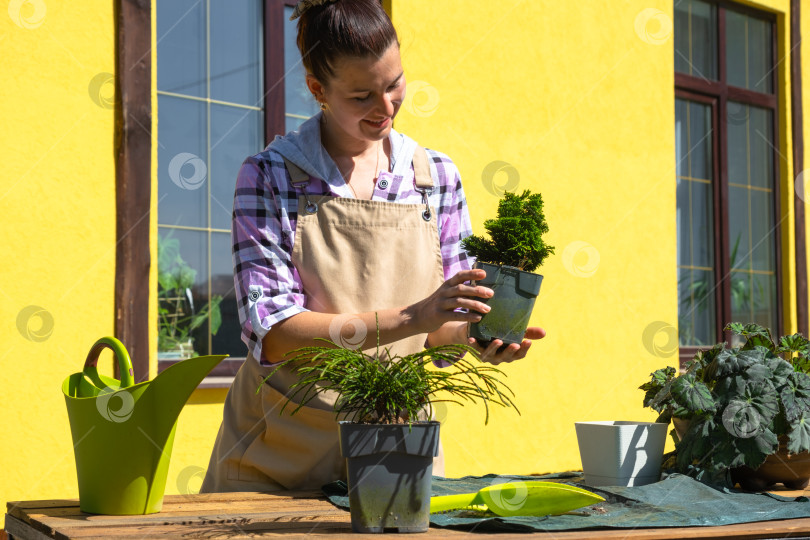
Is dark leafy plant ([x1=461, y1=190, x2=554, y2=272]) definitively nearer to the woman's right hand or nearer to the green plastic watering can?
the woman's right hand

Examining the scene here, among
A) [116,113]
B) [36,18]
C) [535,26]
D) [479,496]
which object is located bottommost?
[479,496]

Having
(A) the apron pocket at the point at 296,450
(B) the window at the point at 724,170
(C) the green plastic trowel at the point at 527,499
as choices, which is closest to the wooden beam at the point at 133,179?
(A) the apron pocket at the point at 296,450

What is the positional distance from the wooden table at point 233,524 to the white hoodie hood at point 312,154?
0.66m

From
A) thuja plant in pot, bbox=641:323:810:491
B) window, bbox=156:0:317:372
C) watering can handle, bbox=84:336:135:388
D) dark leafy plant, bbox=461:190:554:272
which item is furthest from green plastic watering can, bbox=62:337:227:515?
window, bbox=156:0:317:372

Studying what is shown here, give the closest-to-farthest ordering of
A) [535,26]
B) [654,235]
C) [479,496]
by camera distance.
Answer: [479,496]
[535,26]
[654,235]

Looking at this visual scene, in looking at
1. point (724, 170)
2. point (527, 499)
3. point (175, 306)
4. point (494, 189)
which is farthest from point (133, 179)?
point (724, 170)

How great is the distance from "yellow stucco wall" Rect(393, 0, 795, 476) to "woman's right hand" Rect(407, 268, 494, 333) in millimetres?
2754

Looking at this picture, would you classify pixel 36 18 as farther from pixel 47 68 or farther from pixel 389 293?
pixel 389 293

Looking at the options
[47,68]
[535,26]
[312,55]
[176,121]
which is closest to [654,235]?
[535,26]

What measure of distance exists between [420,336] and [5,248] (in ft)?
6.49

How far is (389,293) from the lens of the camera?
1.89 metres

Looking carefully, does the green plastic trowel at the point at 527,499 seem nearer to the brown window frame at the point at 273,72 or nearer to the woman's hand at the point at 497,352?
the woman's hand at the point at 497,352

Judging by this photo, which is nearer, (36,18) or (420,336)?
(420,336)

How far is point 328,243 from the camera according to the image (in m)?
1.85
